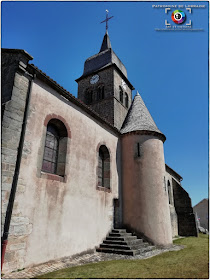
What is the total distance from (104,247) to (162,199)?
4034 millimetres

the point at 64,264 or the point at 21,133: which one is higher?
the point at 21,133

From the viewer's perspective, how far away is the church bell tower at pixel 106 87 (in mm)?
15591

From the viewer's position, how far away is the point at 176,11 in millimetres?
7145

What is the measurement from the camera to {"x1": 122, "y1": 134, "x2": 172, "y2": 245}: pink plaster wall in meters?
9.95

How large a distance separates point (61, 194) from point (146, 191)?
514 centimetres

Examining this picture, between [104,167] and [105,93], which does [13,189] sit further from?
[105,93]

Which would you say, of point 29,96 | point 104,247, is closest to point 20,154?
point 29,96

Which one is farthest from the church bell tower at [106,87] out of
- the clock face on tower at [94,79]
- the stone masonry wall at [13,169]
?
the stone masonry wall at [13,169]

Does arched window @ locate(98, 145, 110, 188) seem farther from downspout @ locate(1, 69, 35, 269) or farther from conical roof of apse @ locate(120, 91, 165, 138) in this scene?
downspout @ locate(1, 69, 35, 269)

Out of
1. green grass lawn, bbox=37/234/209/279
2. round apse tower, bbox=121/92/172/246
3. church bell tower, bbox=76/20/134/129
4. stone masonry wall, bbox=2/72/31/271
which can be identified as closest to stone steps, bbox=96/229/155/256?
round apse tower, bbox=121/92/172/246

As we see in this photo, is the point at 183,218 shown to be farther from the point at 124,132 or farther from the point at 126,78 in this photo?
the point at 126,78

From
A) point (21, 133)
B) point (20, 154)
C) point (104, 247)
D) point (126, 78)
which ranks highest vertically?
point (126, 78)

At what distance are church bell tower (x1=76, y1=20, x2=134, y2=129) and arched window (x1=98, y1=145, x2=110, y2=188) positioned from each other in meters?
4.21

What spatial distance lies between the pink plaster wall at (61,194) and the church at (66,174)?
0.03 m
